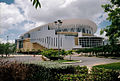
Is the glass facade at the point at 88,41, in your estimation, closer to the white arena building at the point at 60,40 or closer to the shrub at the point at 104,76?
the white arena building at the point at 60,40

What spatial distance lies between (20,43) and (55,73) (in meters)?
85.3

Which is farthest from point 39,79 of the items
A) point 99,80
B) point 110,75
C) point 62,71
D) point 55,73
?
point 110,75

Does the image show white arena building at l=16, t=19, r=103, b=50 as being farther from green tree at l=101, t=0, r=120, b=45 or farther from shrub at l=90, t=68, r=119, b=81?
shrub at l=90, t=68, r=119, b=81

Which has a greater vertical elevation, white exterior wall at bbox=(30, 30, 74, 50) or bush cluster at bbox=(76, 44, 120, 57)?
white exterior wall at bbox=(30, 30, 74, 50)

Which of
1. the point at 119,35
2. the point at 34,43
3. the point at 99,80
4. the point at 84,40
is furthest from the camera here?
the point at 34,43

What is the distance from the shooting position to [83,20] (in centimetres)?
9075

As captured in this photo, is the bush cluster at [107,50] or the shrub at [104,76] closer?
the shrub at [104,76]

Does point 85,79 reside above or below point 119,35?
below

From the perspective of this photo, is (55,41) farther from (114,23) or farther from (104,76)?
(104,76)

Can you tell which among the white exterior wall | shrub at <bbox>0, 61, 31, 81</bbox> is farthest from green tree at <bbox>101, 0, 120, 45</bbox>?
the white exterior wall

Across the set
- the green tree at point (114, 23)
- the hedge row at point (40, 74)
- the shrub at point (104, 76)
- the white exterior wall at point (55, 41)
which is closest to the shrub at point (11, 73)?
the hedge row at point (40, 74)

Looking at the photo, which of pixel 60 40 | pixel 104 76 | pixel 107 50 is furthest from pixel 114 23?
pixel 60 40

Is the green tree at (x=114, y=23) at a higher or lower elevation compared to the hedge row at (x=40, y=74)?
higher

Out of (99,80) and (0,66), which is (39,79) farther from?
(99,80)
